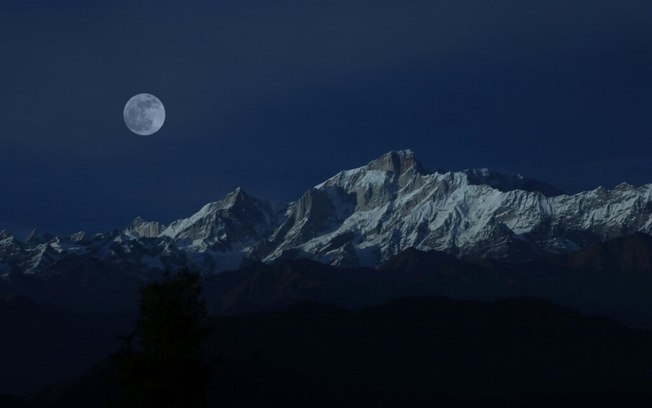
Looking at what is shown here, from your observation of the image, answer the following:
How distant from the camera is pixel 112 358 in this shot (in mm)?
59250

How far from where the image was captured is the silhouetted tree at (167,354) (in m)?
59.3

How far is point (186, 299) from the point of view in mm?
61781

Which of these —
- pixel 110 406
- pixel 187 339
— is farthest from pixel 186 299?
pixel 110 406

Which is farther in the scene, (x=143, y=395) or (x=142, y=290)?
(x=142, y=290)

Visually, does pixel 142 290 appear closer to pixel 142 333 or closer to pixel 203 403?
pixel 142 333

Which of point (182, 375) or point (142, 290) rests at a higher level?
point (142, 290)

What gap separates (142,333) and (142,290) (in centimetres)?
315

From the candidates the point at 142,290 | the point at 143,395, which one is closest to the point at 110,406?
the point at 143,395

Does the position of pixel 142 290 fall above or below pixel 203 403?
above

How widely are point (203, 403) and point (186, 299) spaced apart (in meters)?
5.82

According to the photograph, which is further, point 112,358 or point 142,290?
point 142,290

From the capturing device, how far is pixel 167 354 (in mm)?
59844

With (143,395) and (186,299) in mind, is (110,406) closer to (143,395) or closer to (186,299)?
(143,395)

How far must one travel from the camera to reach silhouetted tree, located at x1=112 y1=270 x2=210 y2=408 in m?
→ 59.3
